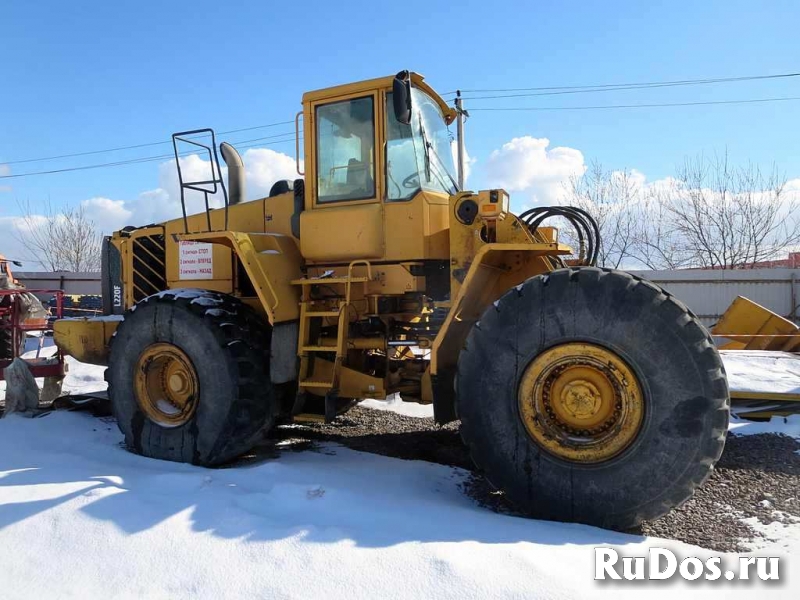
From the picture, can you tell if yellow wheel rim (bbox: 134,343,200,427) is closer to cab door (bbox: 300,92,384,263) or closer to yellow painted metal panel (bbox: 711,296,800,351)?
cab door (bbox: 300,92,384,263)

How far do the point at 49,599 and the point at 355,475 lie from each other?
7.28ft

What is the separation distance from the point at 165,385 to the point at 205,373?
668 mm

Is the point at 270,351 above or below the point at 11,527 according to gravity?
above

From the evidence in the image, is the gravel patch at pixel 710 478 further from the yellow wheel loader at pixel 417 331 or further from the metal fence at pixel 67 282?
the metal fence at pixel 67 282

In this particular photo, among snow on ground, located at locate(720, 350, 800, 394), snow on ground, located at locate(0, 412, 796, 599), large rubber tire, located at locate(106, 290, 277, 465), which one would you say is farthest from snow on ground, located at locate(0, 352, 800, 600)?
snow on ground, located at locate(720, 350, 800, 394)

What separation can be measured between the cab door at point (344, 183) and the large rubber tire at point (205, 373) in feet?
3.07

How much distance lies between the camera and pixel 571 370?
380 centimetres

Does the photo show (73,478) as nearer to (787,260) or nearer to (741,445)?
(741,445)

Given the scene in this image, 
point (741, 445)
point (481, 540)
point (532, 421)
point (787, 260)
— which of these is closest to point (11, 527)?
point (481, 540)

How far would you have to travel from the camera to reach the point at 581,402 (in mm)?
3723

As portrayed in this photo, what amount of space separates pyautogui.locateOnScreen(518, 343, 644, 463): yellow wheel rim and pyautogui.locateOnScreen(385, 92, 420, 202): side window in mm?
1978

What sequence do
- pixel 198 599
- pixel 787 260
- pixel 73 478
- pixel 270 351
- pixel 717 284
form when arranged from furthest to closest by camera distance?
1. pixel 787 260
2. pixel 717 284
3. pixel 270 351
4. pixel 73 478
5. pixel 198 599

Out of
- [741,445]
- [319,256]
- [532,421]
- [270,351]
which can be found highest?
[319,256]

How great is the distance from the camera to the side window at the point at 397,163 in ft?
16.6
